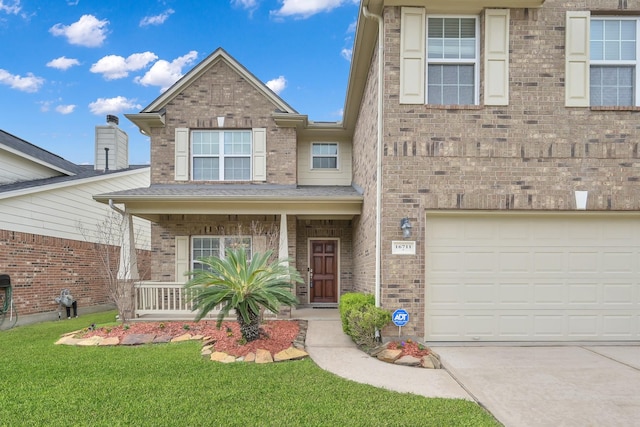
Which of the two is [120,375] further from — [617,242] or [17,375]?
[617,242]

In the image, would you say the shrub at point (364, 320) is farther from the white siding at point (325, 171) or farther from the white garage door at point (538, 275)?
the white siding at point (325, 171)

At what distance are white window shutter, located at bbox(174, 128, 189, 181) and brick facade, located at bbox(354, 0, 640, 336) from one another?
657 centimetres

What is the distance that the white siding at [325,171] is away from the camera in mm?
11992

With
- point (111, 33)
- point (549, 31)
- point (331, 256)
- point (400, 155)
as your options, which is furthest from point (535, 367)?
point (111, 33)

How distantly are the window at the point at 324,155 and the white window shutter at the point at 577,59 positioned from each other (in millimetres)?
6703

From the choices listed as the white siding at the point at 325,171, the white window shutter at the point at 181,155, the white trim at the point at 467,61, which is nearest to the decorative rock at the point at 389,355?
the white trim at the point at 467,61

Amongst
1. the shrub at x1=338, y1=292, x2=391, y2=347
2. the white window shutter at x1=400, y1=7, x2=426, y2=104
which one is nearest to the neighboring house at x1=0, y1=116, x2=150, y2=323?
the shrub at x1=338, y1=292, x2=391, y2=347

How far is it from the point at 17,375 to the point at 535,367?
7.21 metres

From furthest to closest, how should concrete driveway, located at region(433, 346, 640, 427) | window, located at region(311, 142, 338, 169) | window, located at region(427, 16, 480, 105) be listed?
window, located at region(311, 142, 338, 169) < window, located at region(427, 16, 480, 105) < concrete driveway, located at region(433, 346, 640, 427)

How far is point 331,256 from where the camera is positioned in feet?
38.3

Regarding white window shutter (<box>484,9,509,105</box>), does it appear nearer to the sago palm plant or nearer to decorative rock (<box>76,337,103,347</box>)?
the sago palm plant

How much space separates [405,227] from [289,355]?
9.22 feet

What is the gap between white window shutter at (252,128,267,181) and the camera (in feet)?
36.1

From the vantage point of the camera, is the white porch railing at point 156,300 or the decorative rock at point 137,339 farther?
the white porch railing at point 156,300
